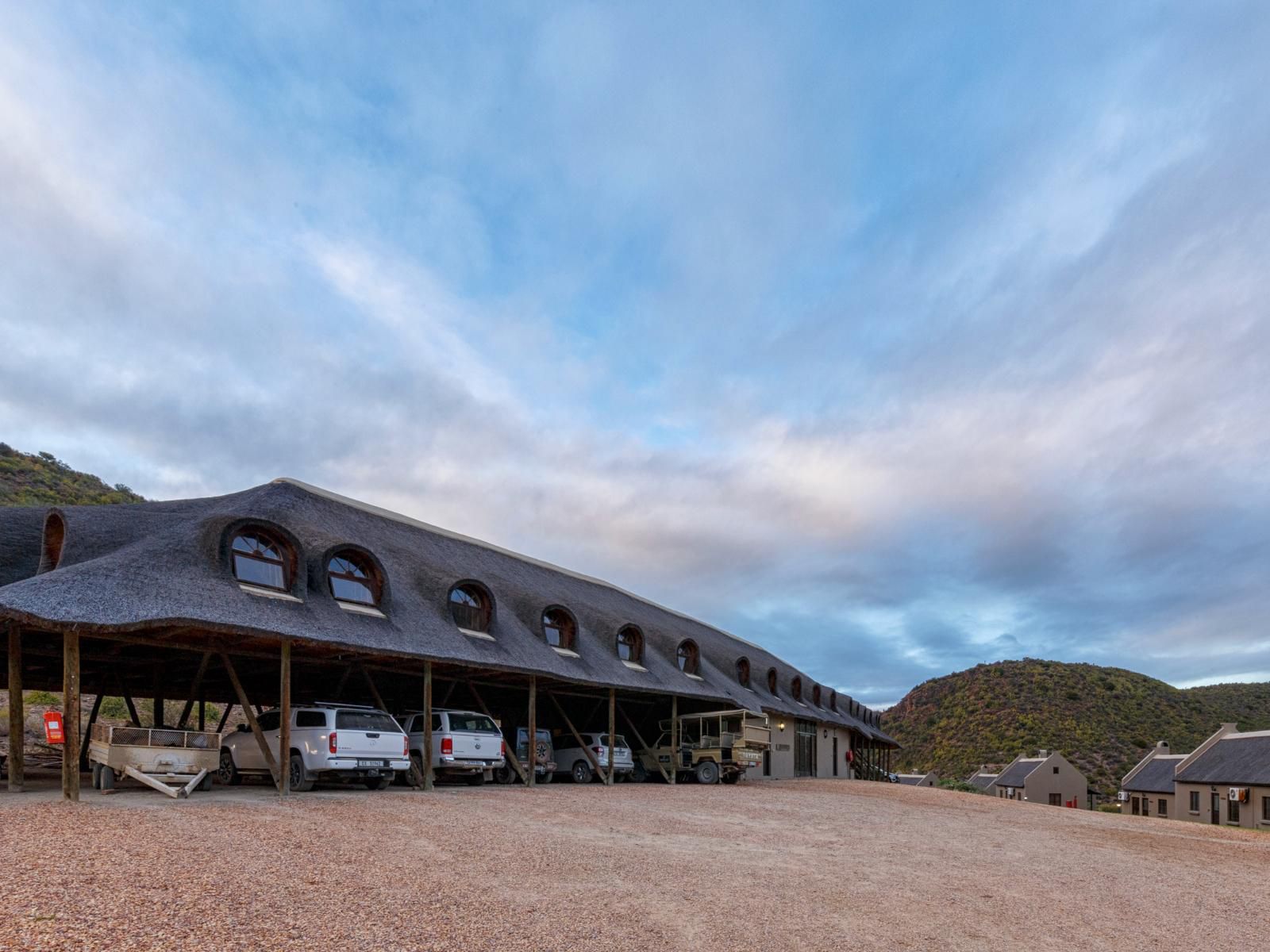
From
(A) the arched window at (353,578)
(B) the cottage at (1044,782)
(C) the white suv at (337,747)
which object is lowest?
(B) the cottage at (1044,782)

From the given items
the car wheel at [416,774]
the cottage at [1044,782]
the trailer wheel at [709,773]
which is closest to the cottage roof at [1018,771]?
the cottage at [1044,782]

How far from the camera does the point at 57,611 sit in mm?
12328

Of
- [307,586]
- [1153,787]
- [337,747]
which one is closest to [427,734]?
[337,747]

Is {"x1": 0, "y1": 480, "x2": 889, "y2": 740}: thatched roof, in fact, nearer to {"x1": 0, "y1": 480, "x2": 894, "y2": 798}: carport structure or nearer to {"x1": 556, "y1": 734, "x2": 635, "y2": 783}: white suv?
{"x1": 0, "y1": 480, "x2": 894, "y2": 798}: carport structure

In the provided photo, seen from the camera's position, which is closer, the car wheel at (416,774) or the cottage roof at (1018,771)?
the car wheel at (416,774)

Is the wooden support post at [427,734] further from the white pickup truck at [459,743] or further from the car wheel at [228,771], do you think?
the car wheel at [228,771]

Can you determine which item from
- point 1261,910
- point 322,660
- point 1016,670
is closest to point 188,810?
point 322,660

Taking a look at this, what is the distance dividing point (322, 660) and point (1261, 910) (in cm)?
1696

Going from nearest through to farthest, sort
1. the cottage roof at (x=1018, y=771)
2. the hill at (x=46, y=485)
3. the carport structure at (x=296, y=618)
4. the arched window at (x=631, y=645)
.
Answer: the carport structure at (x=296, y=618) → the arched window at (x=631, y=645) → the hill at (x=46, y=485) → the cottage roof at (x=1018, y=771)

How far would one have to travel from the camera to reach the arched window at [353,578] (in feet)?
60.6

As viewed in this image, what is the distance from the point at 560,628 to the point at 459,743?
6.73 meters

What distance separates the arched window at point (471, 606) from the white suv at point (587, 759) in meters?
5.53

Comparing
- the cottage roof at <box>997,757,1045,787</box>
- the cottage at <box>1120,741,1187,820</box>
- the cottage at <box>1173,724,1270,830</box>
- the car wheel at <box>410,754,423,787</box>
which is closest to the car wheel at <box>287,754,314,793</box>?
Answer: the car wheel at <box>410,754,423,787</box>

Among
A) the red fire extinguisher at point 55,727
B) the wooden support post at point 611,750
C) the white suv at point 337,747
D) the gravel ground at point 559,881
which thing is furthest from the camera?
the wooden support post at point 611,750
